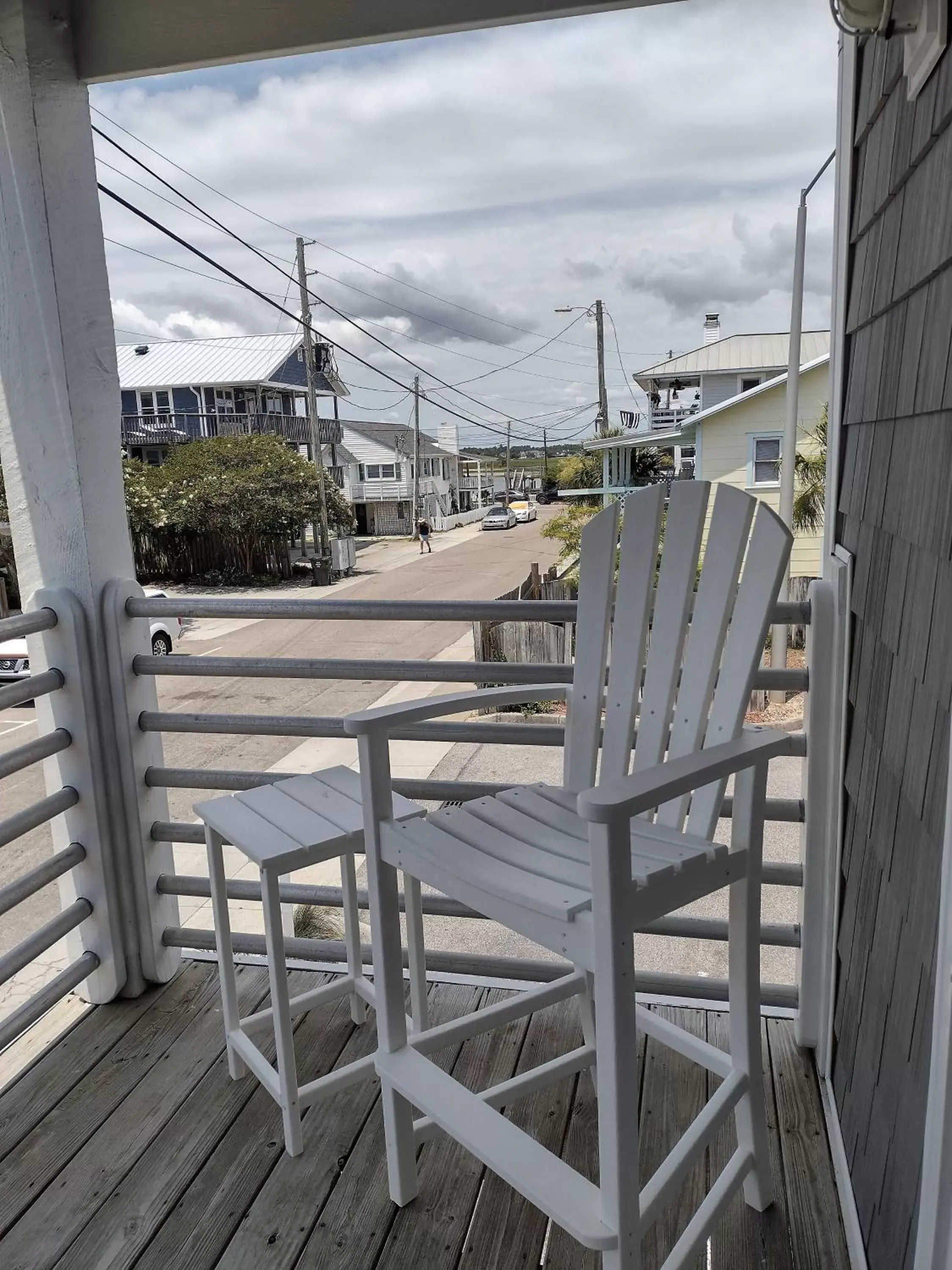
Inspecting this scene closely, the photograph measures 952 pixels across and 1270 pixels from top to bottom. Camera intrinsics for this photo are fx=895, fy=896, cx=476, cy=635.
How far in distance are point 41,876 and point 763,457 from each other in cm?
716

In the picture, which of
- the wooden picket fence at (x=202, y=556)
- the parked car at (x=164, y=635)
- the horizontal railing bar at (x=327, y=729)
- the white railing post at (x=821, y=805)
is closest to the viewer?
the white railing post at (x=821, y=805)

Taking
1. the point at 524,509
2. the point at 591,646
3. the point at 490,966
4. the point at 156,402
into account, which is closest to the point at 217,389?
the point at 156,402

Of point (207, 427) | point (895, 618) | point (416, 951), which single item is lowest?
point (416, 951)

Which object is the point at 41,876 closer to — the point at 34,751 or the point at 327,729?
the point at 34,751

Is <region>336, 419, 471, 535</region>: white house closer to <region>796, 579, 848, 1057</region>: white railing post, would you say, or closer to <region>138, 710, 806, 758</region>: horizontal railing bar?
<region>138, 710, 806, 758</region>: horizontal railing bar

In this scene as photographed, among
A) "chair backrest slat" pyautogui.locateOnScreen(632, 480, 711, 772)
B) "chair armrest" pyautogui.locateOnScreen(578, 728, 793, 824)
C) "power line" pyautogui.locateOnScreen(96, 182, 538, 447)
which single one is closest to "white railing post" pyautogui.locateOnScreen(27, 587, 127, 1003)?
"power line" pyautogui.locateOnScreen(96, 182, 538, 447)

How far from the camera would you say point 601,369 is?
10.8m

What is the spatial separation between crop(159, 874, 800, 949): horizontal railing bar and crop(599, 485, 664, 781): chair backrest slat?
38 centimetres

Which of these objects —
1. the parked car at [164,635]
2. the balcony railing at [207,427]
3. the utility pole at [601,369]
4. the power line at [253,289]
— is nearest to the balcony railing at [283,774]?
the power line at [253,289]

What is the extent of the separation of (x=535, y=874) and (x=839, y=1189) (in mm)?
802

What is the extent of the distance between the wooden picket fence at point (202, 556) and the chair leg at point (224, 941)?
328 inches

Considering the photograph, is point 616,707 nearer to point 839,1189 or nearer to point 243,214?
point 839,1189

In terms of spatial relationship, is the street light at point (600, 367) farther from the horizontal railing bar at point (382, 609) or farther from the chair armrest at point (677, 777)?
the chair armrest at point (677, 777)

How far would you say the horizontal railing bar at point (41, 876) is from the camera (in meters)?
1.77
